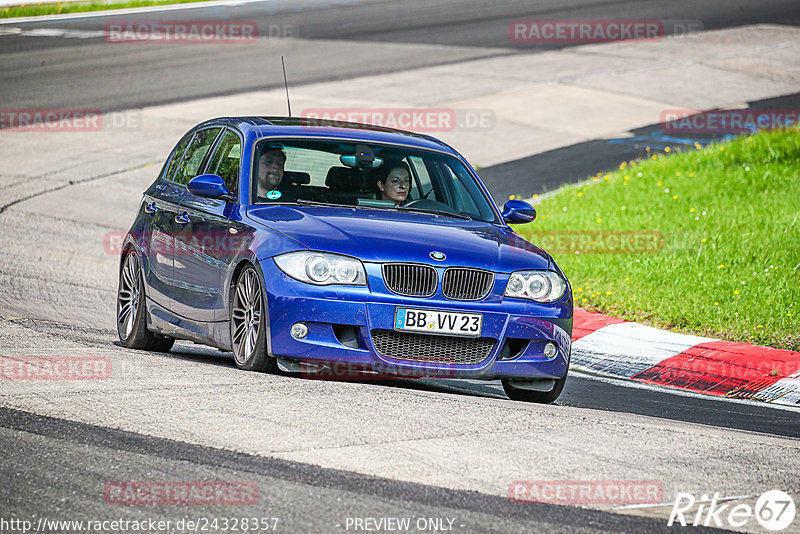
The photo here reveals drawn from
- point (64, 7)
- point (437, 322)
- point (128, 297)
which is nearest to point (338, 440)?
point (437, 322)

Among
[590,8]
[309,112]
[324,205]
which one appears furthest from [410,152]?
[590,8]

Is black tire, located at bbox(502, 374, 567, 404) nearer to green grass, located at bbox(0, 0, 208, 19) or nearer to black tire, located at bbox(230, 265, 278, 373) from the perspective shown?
black tire, located at bbox(230, 265, 278, 373)

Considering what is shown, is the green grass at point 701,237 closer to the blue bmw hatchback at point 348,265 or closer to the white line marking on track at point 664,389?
the white line marking on track at point 664,389

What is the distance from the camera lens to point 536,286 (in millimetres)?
7375

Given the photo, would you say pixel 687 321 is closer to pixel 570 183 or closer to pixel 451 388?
pixel 451 388

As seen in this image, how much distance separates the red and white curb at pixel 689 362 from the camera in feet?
29.0

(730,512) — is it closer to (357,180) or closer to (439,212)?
(439,212)

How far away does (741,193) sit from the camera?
15258 mm

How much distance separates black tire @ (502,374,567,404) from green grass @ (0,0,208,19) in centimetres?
2729

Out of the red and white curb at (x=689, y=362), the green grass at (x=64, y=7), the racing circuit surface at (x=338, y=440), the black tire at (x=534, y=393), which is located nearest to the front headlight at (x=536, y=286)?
the black tire at (x=534, y=393)

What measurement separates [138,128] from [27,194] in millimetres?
4420

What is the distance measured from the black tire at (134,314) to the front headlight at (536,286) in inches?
121

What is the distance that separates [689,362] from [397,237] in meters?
3.21

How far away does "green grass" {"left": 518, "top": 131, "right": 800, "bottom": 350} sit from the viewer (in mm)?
10509
